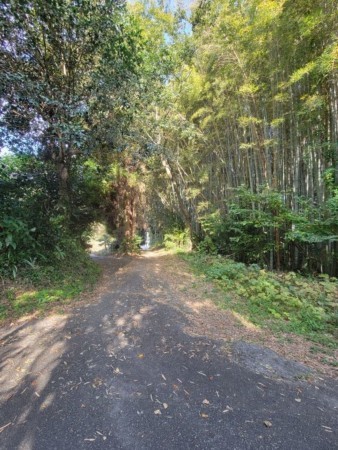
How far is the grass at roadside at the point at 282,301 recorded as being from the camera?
3.13 meters

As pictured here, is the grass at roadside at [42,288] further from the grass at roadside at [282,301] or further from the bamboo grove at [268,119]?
the bamboo grove at [268,119]

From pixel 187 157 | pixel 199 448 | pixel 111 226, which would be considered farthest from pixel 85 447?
pixel 111 226

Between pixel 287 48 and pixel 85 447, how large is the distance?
6.30 m

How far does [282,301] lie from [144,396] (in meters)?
2.74

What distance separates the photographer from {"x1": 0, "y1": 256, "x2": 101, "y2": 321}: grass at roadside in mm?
3523

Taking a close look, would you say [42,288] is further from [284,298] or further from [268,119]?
[268,119]

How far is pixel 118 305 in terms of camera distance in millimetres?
3631

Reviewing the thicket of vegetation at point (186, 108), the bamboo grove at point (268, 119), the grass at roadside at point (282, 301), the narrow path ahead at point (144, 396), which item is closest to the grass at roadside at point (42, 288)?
the thicket of vegetation at point (186, 108)

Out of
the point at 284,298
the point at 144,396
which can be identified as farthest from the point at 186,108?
the point at 144,396

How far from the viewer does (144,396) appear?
6.11 ft

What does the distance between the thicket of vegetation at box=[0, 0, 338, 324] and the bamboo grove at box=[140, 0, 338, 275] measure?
28mm

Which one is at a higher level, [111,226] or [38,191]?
[38,191]

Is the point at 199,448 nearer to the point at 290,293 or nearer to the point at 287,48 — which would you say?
the point at 290,293

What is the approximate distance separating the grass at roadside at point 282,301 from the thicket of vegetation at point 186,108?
909 mm
